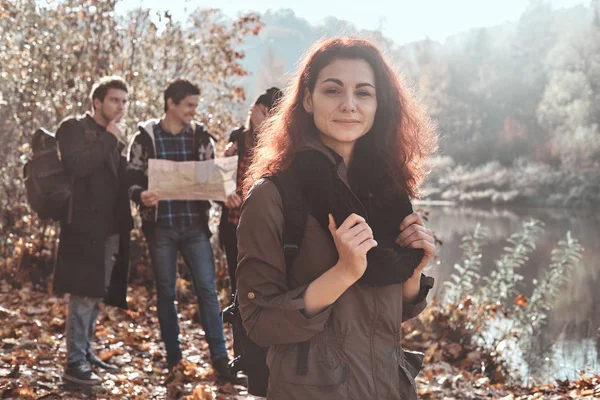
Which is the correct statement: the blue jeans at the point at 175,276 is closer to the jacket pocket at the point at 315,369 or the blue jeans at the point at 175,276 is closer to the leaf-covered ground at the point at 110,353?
the leaf-covered ground at the point at 110,353

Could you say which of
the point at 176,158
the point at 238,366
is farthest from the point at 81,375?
the point at 238,366

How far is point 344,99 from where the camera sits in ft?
6.25

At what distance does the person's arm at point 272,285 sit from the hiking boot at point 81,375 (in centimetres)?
330

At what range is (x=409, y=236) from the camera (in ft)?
6.21

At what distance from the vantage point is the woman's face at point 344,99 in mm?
1902

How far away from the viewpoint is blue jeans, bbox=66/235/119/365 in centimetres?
477

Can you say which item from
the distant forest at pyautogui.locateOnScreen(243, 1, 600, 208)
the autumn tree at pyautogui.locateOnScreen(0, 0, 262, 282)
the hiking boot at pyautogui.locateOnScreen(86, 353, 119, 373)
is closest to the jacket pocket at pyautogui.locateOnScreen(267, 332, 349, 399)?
the hiking boot at pyautogui.locateOnScreen(86, 353, 119, 373)

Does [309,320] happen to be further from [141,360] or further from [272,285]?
[141,360]

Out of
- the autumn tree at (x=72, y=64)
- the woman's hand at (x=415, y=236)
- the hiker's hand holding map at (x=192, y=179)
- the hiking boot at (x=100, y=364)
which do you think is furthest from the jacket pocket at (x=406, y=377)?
the autumn tree at (x=72, y=64)

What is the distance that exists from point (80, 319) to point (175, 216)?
1025mm

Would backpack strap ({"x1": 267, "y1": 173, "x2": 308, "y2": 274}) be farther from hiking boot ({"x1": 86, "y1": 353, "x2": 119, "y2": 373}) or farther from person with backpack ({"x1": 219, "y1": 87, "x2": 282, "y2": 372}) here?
hiking boot ({"x1": 86, "y1": 353, "x2": 119, "y2": 373})

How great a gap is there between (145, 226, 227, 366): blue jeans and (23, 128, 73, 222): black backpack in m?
0.63

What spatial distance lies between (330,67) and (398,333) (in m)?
0.79

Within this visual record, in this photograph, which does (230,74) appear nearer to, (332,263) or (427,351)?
(427,351)
